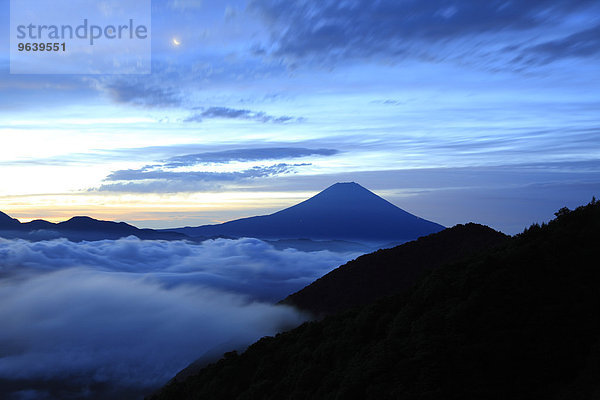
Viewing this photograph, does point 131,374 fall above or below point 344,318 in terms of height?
below

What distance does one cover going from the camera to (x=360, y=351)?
17.4 m

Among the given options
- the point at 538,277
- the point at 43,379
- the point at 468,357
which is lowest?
the point at 43,379

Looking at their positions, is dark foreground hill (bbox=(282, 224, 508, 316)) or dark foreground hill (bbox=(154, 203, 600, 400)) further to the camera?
dark foreground hill (bbox=(282, 224, 508, 316))

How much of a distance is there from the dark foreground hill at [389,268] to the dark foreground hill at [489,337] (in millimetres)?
39393

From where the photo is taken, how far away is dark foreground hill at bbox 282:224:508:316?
2317 inches

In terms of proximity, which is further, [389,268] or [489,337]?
[389,268]

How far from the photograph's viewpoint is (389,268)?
6322cm

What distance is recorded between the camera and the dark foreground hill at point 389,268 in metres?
58.8

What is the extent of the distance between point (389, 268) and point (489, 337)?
51057 millimetres

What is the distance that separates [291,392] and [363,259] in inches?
2062

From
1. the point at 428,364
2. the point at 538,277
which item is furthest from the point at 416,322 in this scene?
the point at 538,277

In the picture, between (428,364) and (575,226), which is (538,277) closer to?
(575,226)

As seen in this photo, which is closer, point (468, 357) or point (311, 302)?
point (468, 357)

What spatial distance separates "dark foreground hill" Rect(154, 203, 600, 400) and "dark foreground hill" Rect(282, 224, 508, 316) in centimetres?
3939
